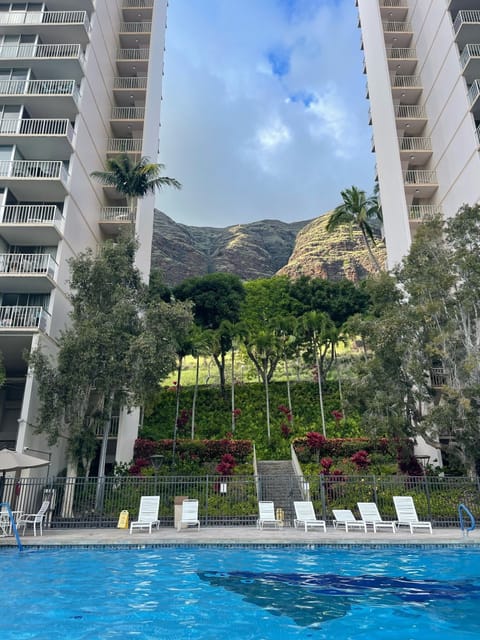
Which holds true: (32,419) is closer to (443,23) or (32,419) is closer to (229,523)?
(229,523)

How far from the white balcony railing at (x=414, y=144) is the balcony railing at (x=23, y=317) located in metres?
23.8

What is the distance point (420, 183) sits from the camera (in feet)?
94.0

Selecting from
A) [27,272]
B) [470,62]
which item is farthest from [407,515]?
[470,62]

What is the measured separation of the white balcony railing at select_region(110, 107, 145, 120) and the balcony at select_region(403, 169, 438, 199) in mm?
17811

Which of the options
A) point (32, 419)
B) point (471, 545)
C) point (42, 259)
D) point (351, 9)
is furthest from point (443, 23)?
point (32, 419)

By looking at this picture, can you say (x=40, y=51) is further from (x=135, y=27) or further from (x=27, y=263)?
(x=27, y=263)

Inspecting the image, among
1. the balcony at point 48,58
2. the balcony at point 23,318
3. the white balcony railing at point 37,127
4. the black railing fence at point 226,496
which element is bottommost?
the black railing fence at point 226,496

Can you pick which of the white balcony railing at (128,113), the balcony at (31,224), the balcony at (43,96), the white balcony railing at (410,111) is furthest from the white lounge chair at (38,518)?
the white balcony railing at (410,111)

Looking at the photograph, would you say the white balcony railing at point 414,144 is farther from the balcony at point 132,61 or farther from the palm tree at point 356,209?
the balcony at point 132,61

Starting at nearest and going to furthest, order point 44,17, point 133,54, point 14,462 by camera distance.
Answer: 1. point 14,462
2. point 44,17
3. point 133,54

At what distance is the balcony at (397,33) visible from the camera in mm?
32531

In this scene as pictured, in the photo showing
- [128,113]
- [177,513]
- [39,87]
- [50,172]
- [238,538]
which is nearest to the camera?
[238,538]

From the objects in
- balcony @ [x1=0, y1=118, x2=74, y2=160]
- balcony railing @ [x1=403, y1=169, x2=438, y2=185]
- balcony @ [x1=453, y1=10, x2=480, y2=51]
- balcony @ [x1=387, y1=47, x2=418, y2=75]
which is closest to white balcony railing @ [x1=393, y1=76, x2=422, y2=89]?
balcony @ [x1=387, y1=47, x2=418, y2=75]

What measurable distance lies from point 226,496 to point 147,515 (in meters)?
3.81
